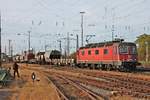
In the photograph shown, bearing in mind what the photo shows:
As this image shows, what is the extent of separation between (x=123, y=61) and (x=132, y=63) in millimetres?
1272

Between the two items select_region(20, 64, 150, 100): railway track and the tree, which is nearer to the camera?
select_region(20, 64, 150, 100): railway track

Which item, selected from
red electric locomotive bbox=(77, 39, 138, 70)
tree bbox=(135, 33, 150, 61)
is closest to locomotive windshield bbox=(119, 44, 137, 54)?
red electric locomotive bbox=(77, 39, 138, 70)

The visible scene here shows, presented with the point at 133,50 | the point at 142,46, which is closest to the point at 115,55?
the point at 133,50

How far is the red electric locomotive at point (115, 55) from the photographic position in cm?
4162

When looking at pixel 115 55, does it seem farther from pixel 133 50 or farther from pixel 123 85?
pixel 123 85

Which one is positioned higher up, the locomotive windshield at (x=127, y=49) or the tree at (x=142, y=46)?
the tree at (x=142, y=46)

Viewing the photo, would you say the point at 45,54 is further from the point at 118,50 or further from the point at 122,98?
the point at 122,98

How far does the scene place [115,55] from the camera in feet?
139

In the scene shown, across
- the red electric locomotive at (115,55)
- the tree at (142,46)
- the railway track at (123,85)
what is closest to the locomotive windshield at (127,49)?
the red electric locomotive at (115,55)

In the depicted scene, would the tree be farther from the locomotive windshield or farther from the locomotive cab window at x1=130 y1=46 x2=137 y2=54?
the locomotive windshield

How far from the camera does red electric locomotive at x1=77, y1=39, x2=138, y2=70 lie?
41625 mm

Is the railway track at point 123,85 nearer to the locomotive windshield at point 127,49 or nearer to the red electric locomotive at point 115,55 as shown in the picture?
the red electric locomotive at point 115,55

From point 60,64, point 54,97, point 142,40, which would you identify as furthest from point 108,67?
point 142,40

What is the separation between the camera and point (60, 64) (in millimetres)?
79438
